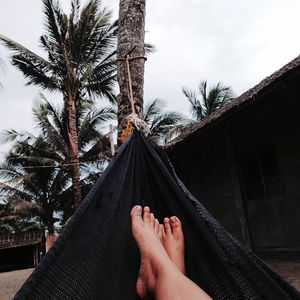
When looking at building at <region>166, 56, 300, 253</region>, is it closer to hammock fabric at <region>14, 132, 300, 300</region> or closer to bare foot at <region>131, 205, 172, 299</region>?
hammock fabric at <region>14, 132, 300, 300</region>

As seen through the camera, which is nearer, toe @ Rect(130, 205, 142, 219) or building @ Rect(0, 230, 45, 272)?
toe @ Rect(130, 205, 142, 219)

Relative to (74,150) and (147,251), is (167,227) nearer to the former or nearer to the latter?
(147,251)

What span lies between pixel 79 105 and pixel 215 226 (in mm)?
11645

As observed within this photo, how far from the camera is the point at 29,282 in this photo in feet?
3.84

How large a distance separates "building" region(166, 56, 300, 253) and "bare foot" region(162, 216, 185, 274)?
269cm

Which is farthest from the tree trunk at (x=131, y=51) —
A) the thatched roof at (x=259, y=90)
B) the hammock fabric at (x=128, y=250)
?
the thatched roof at (x=259, y=90)

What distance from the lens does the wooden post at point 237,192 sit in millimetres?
5074

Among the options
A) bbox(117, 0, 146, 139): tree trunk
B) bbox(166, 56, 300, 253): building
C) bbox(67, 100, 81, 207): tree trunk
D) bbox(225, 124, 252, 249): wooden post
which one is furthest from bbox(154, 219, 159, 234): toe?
bbox(67, 100, 81, 207): tree trunk

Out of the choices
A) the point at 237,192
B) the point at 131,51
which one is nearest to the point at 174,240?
the point at 131,51

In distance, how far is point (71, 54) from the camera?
35.7 ft

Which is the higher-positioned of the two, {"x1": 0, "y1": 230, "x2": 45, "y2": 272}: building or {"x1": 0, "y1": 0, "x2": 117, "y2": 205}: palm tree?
Result: {"x1": 0, "y1": 0, "x2": 117, "y2": 205}: palm tree

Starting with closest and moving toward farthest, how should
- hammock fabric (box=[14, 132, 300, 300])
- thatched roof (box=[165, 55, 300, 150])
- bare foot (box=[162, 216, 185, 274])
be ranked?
hammock fabric (box=[14, 132, 300, 300]) < bare foot (box=[162, 216, 185, 274]) < thatched roof (box=[165, 55, 300, 150])

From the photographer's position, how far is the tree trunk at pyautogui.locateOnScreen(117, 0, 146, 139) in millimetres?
2170

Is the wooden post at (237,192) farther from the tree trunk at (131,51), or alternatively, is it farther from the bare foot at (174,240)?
the bare foot at (174,240)
